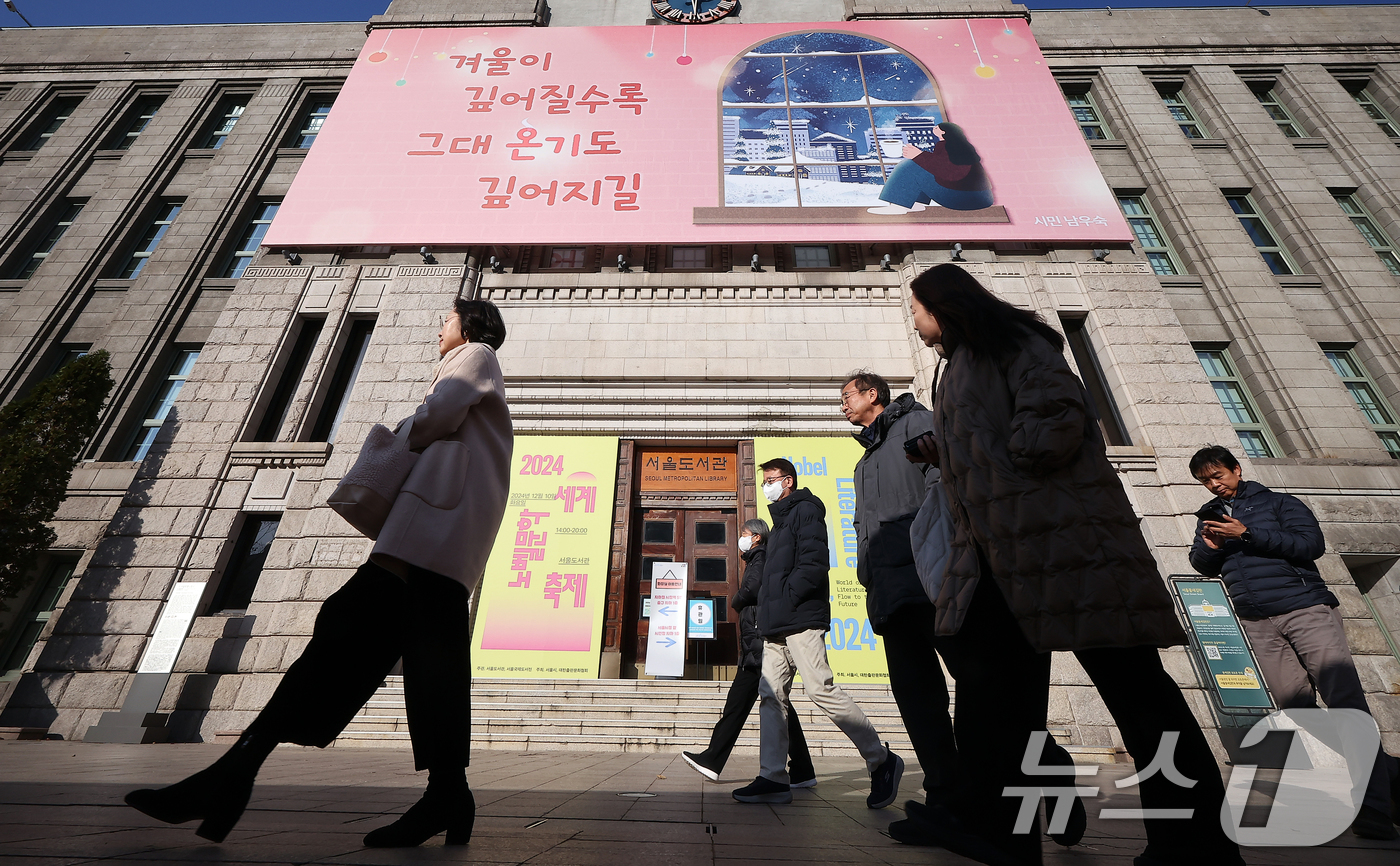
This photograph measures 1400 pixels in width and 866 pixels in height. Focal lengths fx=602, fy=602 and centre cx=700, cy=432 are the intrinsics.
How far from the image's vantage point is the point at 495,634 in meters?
8.37

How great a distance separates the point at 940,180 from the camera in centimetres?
1113

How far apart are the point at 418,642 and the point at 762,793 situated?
7.17 feet

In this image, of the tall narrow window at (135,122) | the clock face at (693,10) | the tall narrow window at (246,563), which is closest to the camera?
the tall narrow window at (246,563)

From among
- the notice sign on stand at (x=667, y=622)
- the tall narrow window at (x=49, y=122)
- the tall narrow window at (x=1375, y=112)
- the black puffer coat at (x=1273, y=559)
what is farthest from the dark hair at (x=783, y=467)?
the tall narrow window at (x=49, y=122)

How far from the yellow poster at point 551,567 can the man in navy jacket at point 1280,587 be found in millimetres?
6881

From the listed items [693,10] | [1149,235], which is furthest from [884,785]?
[693,10]

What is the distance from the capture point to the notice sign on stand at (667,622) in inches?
324

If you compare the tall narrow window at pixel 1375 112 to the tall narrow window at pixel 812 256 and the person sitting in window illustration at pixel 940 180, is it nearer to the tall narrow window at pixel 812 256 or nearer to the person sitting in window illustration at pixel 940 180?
the person sitting in window illustration at pixel 940 180

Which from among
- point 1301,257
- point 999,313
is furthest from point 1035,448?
point 1301,257

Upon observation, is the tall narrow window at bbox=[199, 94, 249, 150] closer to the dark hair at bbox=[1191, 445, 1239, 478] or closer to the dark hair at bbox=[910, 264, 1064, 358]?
the dark hair at bbox=[910, 264, 1064, 358]

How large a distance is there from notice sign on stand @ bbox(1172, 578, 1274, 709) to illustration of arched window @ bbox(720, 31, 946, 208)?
7681mm

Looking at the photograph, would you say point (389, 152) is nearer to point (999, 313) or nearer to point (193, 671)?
point (193, 671)

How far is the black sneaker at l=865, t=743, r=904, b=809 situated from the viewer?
3119mm

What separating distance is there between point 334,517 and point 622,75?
1039 cm
